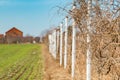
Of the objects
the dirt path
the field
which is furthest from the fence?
the field

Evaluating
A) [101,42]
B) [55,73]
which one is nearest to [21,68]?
[55,73]

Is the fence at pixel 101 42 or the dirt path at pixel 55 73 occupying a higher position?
the fence at pixel 101 42

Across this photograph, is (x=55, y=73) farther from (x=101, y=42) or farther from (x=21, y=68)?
(x=101, y=42)

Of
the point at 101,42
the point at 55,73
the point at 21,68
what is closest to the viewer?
the point at 101,42

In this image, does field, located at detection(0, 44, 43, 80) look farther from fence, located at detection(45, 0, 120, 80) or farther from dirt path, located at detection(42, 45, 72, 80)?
fence, located at detection(45, 0, 120, 80)

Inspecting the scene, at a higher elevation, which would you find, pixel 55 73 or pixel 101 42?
pixel 101 42

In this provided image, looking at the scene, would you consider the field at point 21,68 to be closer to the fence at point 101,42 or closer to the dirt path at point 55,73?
the dirt path at point 55,73

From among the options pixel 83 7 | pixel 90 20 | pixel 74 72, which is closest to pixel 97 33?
pixel 90 20

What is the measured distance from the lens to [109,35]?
7691 mm

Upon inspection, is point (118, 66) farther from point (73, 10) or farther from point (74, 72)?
point (74, 72)

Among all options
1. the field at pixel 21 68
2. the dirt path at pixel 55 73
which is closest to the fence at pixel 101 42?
the dirt path at pixel 55 73

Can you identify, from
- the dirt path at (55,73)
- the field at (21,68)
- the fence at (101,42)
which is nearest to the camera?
the fence at (101,42)

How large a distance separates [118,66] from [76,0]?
2.39 meters

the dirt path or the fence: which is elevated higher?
the fence
